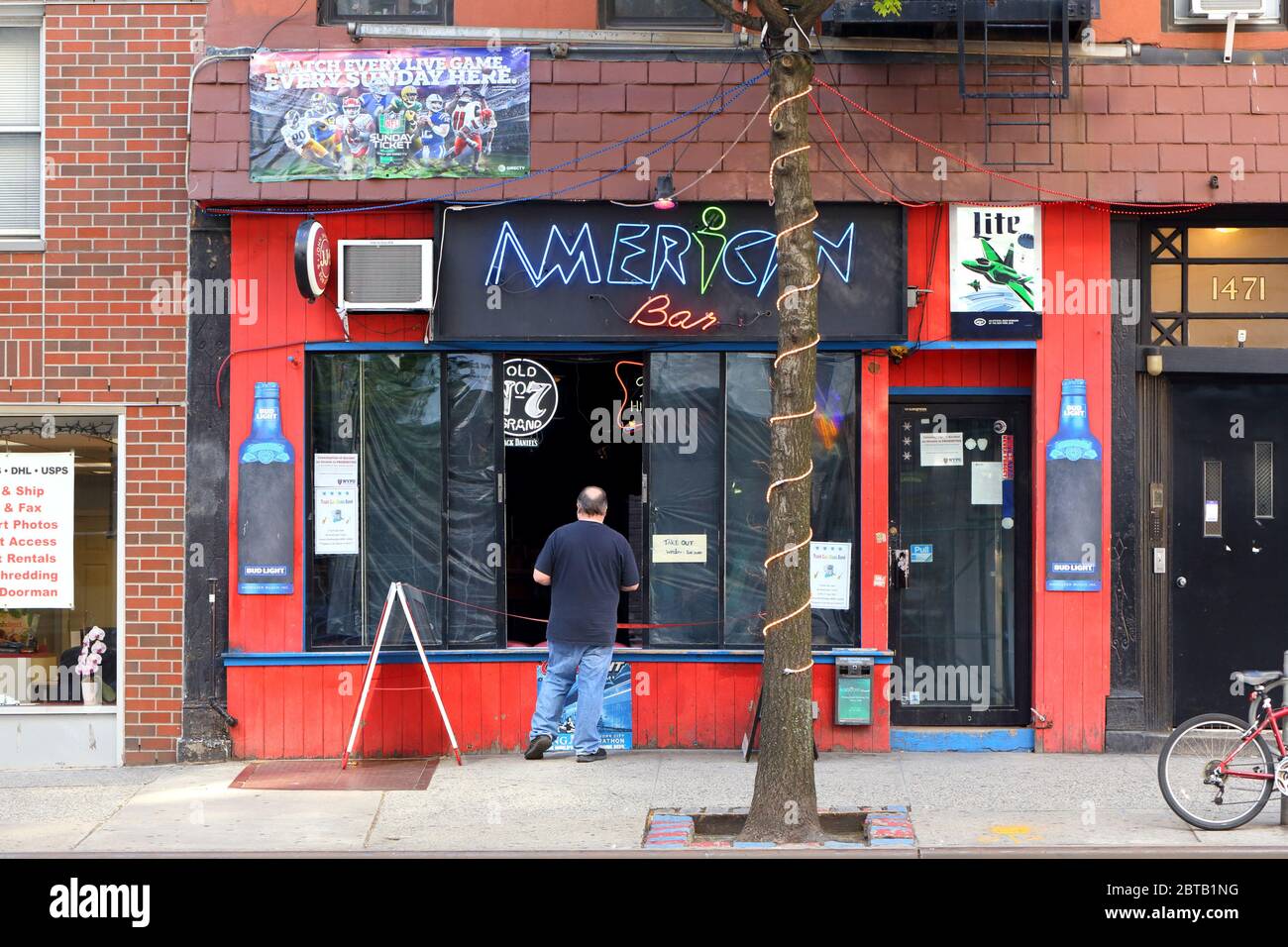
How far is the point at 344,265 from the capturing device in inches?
419

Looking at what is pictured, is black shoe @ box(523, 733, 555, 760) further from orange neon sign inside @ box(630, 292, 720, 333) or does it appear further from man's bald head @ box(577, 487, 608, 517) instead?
orange neon sign inside @ box(630, 292, 720, 333)

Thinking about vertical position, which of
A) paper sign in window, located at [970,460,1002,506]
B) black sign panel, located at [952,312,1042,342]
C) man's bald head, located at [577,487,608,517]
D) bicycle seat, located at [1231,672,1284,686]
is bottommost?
bicycle seat, located at [1231,672,1284,686]

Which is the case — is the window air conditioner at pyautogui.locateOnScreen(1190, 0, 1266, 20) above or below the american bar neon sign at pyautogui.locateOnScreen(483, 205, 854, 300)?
above

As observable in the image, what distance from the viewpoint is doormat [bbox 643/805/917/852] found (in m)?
8.30

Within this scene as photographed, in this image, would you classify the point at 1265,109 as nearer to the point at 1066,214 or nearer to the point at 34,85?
the point at 1066,214

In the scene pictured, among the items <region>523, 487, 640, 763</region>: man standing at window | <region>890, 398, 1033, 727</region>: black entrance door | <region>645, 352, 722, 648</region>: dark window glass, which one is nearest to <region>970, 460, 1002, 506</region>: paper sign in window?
<region>890, 398, 1033, 727</region>: black entrance door

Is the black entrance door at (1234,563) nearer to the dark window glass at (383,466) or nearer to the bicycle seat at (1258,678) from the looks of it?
the bicycle seat at (1258,678)

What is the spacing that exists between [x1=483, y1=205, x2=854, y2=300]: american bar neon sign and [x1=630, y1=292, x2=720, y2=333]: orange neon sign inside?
29 mm

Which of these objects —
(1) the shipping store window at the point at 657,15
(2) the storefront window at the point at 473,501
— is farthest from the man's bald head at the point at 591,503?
(1) the shipping store window at the point at 657,15

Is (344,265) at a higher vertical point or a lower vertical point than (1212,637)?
higher

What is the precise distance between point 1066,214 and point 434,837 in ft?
20.2

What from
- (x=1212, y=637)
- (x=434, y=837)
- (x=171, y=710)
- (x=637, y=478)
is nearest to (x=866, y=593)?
(x=637, y=478)

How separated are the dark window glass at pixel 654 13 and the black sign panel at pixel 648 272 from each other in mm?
1392

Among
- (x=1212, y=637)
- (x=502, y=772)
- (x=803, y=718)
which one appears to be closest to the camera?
(x=803, y=718)
